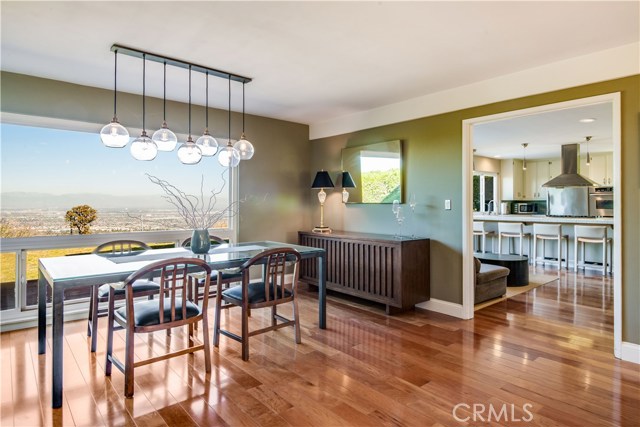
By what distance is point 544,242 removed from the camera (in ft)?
25.1

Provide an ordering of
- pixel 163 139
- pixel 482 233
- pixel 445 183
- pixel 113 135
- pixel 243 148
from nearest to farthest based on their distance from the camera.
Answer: pixel 113 135
pixel 163 139
pixel 243 148
pixel 445 183
pixel 482 233

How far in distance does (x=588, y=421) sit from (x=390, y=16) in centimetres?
267

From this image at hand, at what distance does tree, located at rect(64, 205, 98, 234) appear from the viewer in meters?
3.86

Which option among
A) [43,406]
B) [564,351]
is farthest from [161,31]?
[564,351]

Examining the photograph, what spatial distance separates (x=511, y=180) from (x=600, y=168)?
71.7 inches

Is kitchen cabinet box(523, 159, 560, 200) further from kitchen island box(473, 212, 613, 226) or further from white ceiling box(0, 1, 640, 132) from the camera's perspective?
white ceiling box(0, 1, 640, 132)

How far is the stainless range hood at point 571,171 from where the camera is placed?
733 centimetres

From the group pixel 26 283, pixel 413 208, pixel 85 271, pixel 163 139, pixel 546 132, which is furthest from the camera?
pixel 546 132

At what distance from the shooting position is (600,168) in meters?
8.33

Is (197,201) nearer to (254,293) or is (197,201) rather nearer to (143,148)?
(143,148)

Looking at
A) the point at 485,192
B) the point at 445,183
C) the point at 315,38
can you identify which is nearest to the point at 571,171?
the point at 485,192

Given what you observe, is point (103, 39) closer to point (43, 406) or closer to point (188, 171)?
point (188, 171)

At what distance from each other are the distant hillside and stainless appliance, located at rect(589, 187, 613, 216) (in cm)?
832

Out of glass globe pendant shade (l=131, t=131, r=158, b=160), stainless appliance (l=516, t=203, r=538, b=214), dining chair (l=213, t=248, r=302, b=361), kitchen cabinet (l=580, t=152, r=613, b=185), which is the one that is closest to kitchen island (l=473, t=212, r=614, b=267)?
stainless appliance (l=516, t=203, r=538, b=214)
